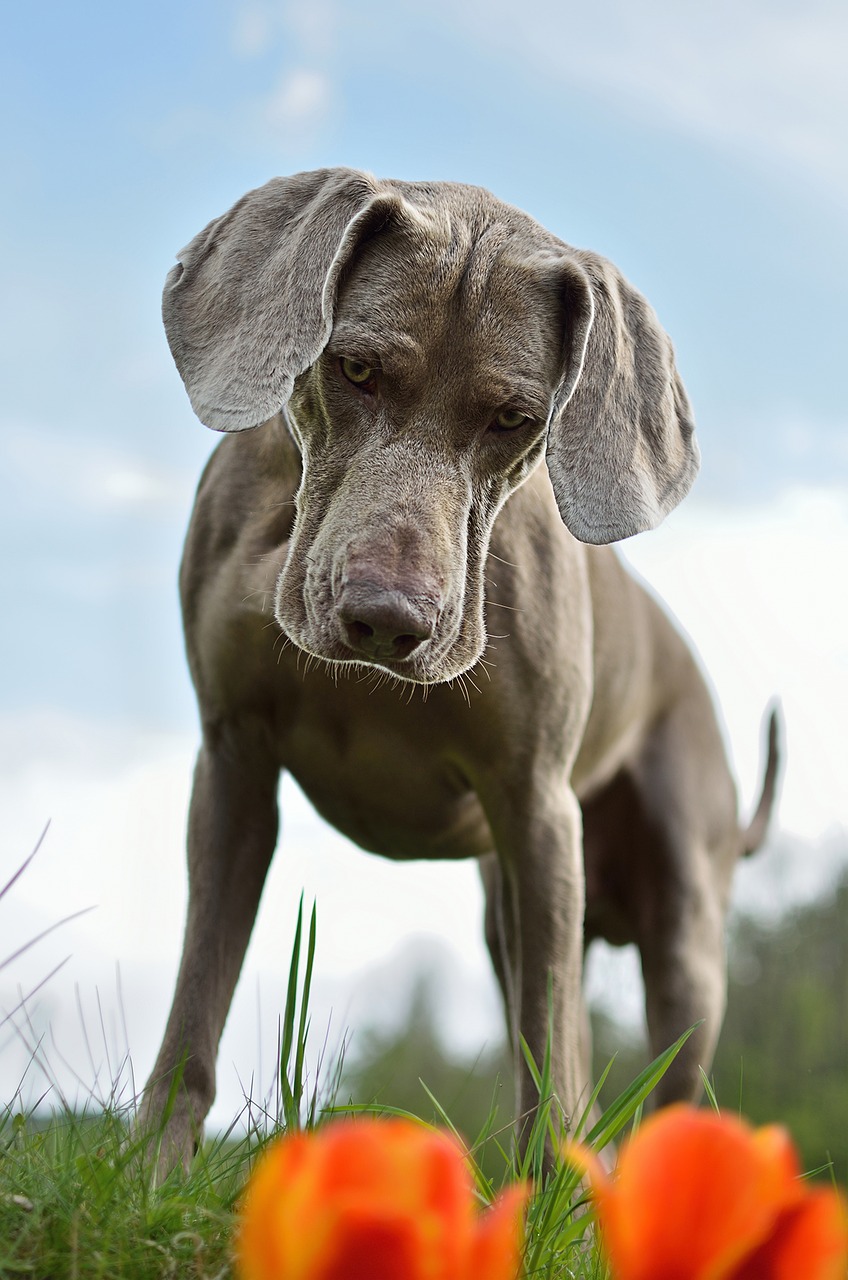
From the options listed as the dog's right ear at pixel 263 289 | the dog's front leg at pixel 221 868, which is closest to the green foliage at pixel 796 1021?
the dog's front leg at pixel 221 868

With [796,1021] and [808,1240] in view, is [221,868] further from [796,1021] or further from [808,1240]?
[796,1021]

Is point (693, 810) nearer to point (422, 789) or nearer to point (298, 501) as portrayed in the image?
point (422, 789)

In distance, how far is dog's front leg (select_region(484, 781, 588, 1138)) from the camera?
3.01 meters

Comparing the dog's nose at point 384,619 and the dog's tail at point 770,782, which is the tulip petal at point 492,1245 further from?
the dog's tail at point 770,782

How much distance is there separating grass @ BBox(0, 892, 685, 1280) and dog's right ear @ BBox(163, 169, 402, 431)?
1.18 m

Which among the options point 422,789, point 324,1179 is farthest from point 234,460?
Result: point 324,1179

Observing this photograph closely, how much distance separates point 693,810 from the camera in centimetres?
436

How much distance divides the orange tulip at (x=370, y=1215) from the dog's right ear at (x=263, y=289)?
191 cm

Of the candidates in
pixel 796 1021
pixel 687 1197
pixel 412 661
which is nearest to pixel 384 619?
pixel 412 661

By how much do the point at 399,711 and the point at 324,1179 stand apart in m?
2.34

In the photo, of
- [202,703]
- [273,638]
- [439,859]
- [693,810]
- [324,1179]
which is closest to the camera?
[324,1179]

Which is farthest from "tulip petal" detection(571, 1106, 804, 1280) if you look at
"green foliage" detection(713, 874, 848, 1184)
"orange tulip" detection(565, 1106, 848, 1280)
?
"green foliage" detection(713, 874, 848, 1184)

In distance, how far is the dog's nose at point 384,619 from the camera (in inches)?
88.4

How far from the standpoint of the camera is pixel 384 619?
2.25m
